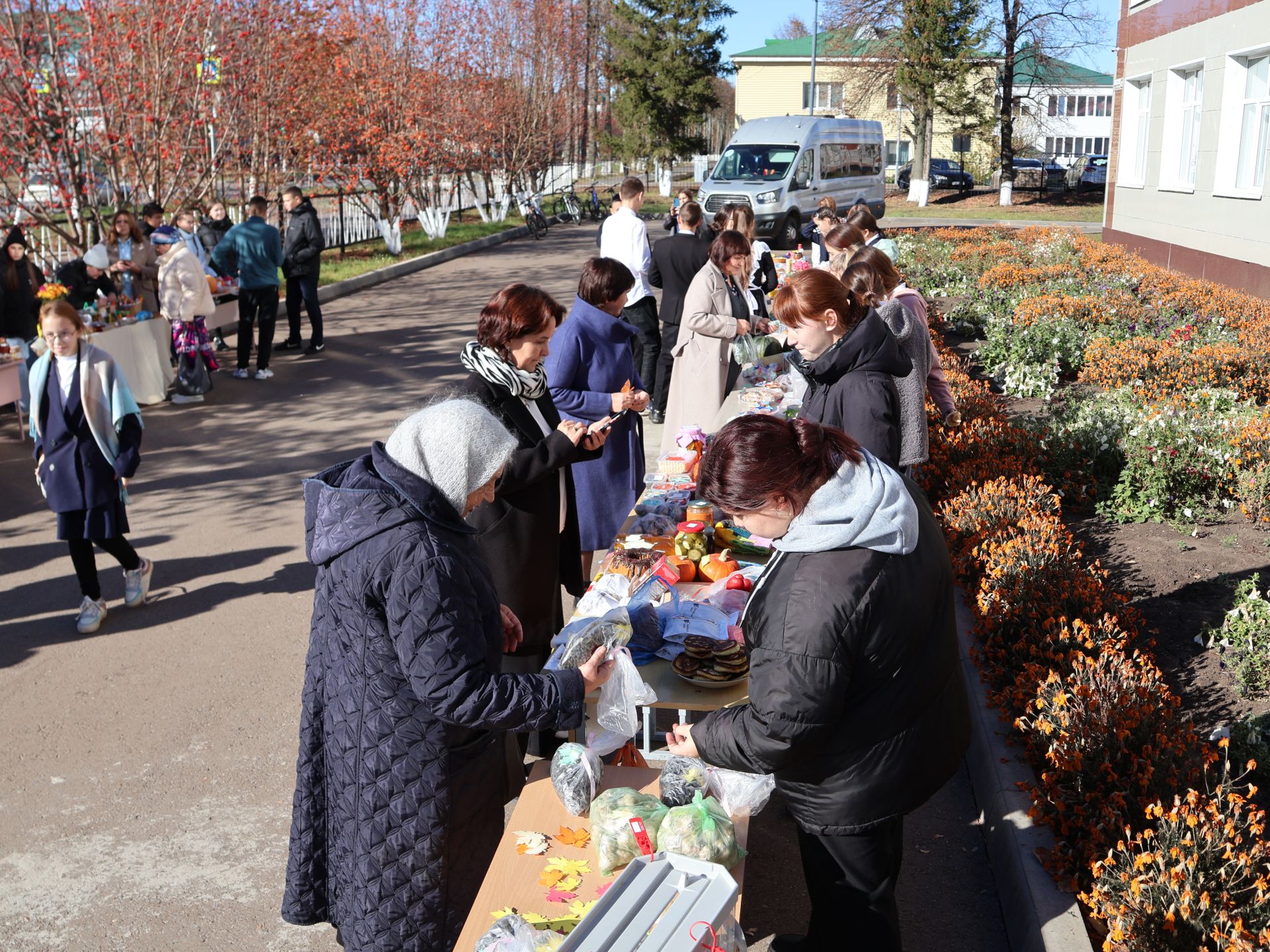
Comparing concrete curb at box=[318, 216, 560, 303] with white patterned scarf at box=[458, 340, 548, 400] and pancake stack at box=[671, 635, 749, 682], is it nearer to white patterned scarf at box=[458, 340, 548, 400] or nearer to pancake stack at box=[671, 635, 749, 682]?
white patterned scarf at box=[458, 340, 548, 400]

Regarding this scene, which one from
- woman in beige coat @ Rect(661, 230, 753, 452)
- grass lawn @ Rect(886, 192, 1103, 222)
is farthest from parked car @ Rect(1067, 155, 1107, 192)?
woman in beige coat @ Rect(661, 230, 753, 452)

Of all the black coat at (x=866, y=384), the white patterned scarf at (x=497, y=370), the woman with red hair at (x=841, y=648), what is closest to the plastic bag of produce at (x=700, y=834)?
the woman with red hair at (x=841, y=648)

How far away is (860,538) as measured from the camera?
2.29 m

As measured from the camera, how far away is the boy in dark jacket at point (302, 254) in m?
12.3

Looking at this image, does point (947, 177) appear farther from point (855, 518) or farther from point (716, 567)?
point (855, 518)

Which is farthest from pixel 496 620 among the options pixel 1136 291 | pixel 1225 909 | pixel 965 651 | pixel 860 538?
pixel 1136 291

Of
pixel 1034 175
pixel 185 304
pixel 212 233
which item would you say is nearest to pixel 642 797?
pixel 185 304

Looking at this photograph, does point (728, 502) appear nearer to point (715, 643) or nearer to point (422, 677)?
point (422, 677)

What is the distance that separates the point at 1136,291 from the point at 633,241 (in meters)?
7.51

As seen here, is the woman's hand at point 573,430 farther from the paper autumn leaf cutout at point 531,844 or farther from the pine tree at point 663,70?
the pine tree at point 663,70

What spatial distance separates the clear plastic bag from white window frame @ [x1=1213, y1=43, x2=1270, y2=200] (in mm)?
15501

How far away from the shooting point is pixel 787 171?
25.4 meters

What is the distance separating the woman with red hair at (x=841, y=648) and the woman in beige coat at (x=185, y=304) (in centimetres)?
930

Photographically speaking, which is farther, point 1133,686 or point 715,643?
point 1133,686
